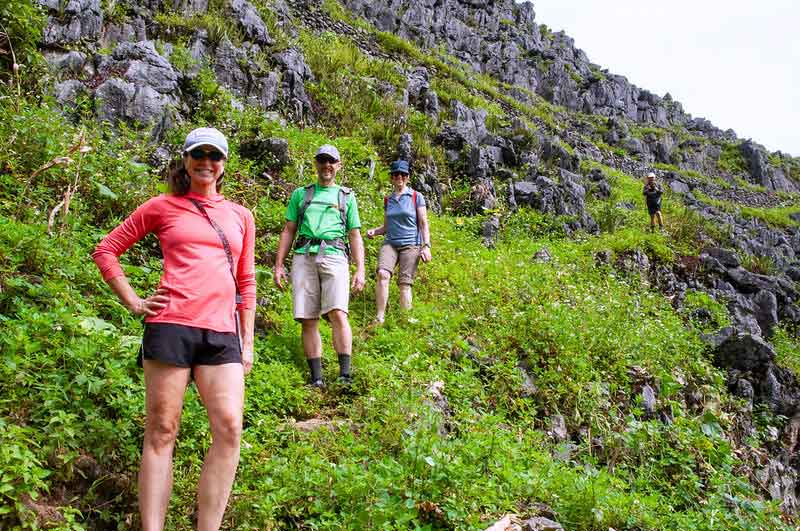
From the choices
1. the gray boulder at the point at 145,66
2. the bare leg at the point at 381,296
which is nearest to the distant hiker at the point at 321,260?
the bare leg at the point at 381,296

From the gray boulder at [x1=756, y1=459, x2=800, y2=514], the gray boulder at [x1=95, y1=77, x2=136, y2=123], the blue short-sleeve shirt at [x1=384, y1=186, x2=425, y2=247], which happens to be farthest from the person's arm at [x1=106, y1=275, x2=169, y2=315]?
the gray boulder at [x1=756, y1=459, x2=800, y2=514]

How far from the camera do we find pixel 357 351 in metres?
6.02

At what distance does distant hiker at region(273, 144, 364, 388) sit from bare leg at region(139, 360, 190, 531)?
2.50 m

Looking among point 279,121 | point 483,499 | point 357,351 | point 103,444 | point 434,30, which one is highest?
point 434,30

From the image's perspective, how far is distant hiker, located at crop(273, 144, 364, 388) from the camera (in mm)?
5312

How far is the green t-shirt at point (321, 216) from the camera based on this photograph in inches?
213

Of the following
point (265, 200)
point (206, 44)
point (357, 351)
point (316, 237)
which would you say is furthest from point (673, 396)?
point (206, 44)

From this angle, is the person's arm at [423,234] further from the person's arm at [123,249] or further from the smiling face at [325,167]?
the person's arm at [123,249]

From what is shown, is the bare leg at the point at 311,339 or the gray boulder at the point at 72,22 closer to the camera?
the bare leg at the point at 311,339

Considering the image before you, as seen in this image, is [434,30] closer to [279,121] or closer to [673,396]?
[279,121]

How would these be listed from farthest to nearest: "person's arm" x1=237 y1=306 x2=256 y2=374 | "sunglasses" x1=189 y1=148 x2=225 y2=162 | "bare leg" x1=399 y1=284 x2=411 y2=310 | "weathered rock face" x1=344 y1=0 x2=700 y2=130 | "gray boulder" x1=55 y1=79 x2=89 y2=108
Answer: "weathered rock face" x1=344 y1=0 x2=700 y2=130 → "gray boulder" x1=55 y1=79 x2=89 y2=108 → "bare leg" x1=399 y1=284 x2=411 y2=310 → "person's arm" x1=237 y1=306 x2=256 y2=374 → "sunglasses" x1=189 y1=148 x2=225 y2=162

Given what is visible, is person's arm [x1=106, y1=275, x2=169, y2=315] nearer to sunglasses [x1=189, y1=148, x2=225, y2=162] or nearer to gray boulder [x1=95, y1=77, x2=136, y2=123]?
sunglasses [x1=189, y1=148, x2=225, y2=162]

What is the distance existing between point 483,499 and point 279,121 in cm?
983

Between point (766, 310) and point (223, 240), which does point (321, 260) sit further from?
point (766, 310)
